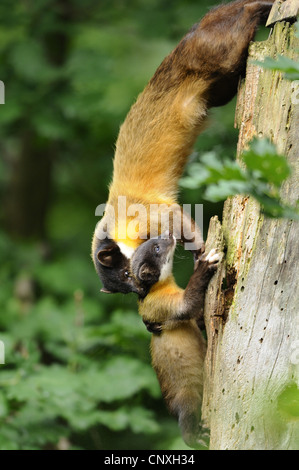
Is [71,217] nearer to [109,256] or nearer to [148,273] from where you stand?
[109,256]

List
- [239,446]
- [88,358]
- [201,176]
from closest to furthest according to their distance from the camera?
[201,176] < [239,446] < [88,358]

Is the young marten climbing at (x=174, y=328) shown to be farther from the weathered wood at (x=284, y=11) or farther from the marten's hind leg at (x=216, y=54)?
the weathered wood at (x=284, y=11)

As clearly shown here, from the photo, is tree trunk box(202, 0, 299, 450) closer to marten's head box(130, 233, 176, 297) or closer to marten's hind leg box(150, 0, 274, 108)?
marten's hind leg box(150, 0, 274, 108)

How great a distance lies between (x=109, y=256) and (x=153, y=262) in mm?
509

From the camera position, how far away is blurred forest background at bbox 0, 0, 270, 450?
5922 mm

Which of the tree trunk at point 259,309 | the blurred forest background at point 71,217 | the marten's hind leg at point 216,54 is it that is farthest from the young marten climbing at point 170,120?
the tree trunk at point 259,309

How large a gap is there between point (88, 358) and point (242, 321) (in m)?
3.41

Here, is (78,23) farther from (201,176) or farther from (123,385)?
(201,176)

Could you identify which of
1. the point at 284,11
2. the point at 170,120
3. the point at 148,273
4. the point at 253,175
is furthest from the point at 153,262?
the point at 253,175

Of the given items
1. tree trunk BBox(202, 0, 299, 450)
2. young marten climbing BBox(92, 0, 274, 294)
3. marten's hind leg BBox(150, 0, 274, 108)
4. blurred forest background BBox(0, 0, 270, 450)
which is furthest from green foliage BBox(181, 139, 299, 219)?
blurred forest background BBox(0, 0, 270, 450)

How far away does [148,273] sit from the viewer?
196 inches

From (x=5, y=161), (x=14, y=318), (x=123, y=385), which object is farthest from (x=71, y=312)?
(x=5, y=161)

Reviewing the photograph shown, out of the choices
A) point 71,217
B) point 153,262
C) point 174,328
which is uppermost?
point 71,217

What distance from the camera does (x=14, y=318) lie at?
9.12 meters
